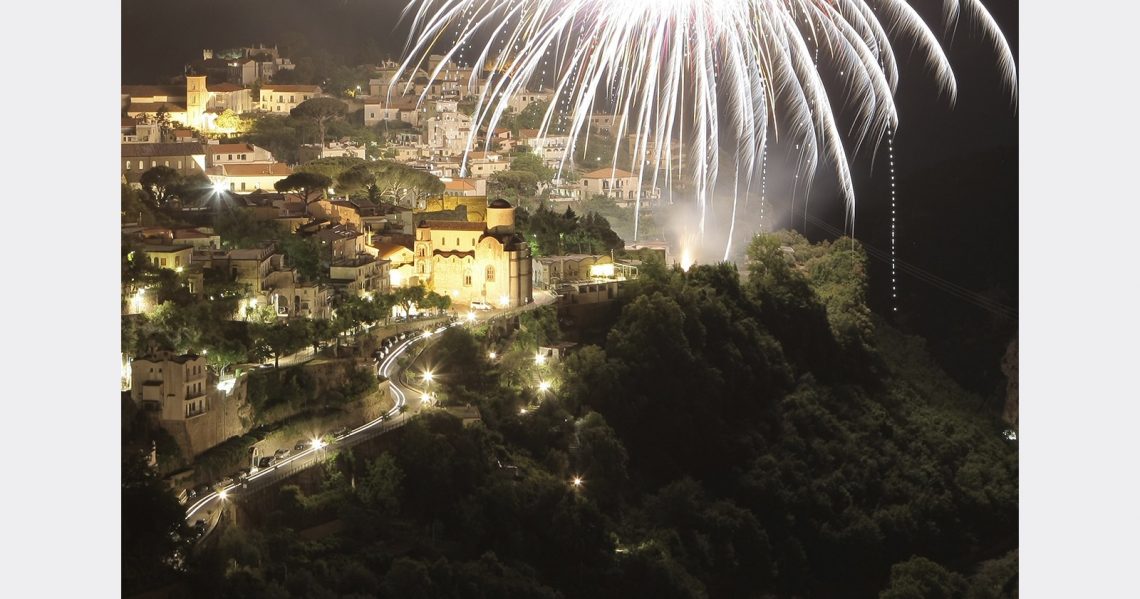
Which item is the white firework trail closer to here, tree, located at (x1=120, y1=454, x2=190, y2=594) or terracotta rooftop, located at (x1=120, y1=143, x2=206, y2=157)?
terracotta rooftop, located at (x1=120, y1=143, x2=206, y2=157)

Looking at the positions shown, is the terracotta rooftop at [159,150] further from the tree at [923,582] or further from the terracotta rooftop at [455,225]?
the tree at [923,582]


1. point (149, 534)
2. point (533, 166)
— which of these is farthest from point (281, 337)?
point (533, 166)

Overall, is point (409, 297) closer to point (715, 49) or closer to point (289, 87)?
point (715, 49)

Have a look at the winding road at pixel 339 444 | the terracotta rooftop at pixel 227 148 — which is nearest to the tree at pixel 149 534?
the winding road at pixel 339 444

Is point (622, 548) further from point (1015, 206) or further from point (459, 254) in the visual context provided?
point (1015, 206)

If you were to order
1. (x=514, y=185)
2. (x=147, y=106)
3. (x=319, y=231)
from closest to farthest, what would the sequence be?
(x=319, y=231), (x=147, y=106), (x=514, y=185)

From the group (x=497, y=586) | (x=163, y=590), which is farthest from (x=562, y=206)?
(x=163, y=590)

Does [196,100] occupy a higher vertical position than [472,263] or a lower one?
higher
